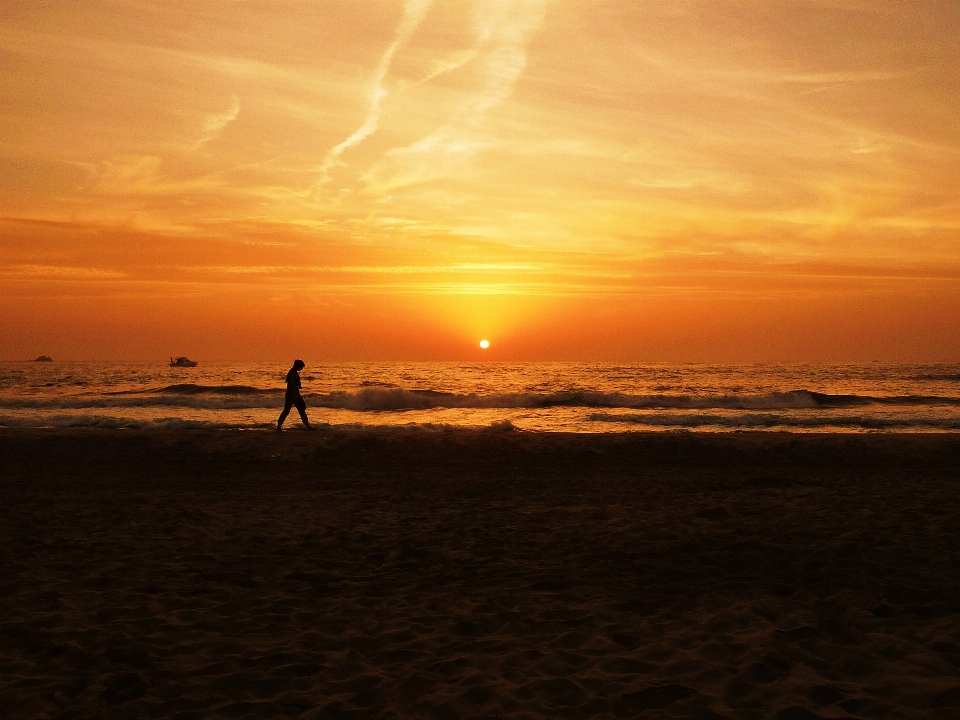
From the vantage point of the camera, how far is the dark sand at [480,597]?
484 centimetres

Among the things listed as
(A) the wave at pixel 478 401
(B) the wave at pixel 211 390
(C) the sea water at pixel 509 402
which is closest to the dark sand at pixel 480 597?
(C) the sea water at pixel 509 402

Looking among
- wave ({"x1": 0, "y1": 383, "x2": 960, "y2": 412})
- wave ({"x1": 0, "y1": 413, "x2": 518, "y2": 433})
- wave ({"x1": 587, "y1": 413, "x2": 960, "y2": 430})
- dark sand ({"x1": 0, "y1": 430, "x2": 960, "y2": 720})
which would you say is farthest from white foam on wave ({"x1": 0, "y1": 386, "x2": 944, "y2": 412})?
dark sand ({"x1": 0, "y1": 430, "x2": 960, "y2": 720})

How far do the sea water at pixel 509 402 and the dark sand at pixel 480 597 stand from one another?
12498 mm

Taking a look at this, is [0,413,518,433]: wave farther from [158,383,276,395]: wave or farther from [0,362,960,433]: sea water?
[158,383,276,395]: wave

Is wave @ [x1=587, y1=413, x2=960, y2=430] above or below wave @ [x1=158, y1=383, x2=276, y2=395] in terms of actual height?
below

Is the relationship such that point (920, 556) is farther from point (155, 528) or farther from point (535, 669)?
point (155, 528)

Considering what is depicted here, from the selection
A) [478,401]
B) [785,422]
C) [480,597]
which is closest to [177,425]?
[478,401]

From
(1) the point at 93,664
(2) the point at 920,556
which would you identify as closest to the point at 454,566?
(1) the point at 93,664

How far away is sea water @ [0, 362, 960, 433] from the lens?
27.5m

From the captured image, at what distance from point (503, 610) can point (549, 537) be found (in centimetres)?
295

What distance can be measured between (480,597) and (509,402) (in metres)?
30.9

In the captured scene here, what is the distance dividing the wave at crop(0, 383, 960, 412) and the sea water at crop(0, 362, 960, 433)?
67 mm

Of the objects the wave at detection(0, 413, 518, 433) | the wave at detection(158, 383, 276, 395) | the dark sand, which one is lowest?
the dark sand

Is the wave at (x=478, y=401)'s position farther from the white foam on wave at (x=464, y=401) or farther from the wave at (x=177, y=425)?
the wave at (x=177, y=425)
